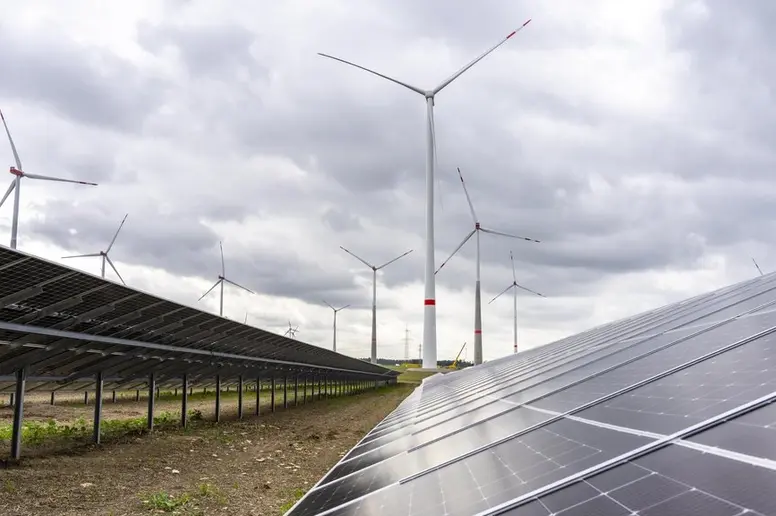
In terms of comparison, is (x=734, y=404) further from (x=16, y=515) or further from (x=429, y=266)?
(x=429, y=266)

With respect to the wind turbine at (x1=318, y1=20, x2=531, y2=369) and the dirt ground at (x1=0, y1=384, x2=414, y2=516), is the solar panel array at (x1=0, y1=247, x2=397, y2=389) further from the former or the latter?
the wind turbine at (x1=318, y1=20, x2=531, y2=369)

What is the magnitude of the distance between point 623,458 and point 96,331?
22.9m

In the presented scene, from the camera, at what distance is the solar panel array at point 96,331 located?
1784 cm

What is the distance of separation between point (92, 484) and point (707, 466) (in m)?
19.5

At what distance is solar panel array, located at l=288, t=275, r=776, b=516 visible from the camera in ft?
12.9

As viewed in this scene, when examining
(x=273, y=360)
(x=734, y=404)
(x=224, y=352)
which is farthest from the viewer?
(x=273, y=360)

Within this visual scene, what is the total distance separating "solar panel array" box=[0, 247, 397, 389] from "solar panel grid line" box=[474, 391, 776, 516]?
14.2 metres

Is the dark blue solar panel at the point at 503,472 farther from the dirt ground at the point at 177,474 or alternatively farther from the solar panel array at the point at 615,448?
the dirt ground at the point at 177,474

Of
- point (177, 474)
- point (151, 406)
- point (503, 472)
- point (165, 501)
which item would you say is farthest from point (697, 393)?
point (151, 406)

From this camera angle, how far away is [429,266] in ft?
219

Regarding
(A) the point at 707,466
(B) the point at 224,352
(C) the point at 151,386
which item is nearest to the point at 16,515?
(A) the point at 707,466

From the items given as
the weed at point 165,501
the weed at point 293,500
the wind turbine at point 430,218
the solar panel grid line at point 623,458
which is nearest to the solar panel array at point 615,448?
the solar panel grid line at point 623,458

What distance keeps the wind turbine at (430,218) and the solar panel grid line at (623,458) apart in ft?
201

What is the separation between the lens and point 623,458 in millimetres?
4875
